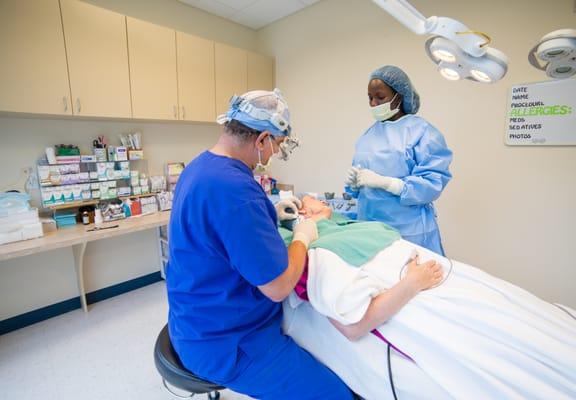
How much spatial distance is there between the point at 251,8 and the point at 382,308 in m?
2.97

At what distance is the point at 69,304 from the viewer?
7.70 ft

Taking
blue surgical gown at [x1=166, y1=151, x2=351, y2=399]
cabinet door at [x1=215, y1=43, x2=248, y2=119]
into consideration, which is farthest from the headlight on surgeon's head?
cabinet door at [x1=215, y1=43, x2=248, y2=119]

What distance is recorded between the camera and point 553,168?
1703 mm

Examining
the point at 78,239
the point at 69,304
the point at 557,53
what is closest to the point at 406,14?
the point at 557,53

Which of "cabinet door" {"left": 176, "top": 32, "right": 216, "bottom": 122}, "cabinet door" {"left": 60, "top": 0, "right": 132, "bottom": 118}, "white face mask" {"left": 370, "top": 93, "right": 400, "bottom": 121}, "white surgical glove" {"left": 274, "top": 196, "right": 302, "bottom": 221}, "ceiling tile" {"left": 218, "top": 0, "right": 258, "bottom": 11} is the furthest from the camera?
"ceiling tile" {"left": 218, "top": 0, "right": 258, "bottom": 11}

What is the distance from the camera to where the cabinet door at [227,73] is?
2664mm

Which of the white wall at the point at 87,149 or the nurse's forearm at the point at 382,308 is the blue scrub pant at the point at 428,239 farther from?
the white wall at the point at 87,149

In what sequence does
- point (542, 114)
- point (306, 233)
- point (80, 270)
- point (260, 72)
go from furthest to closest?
point (260, 72)
point (80, 270)
point (542, 114)
point (306, 233)

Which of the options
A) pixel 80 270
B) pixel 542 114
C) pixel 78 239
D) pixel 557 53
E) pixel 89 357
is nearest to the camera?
pixel 557 53

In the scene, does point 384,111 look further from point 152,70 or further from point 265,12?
point 265,12

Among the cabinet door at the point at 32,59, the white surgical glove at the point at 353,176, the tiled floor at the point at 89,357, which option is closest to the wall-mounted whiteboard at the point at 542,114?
the white surgical glove at the point at 353,176

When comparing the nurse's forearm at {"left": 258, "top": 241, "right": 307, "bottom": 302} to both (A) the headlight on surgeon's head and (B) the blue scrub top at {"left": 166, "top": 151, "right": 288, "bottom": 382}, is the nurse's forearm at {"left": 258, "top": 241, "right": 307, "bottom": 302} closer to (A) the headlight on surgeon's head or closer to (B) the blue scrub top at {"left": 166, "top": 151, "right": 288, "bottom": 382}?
(B) the blue scrub top at {"left": 166, "top": 151, "right": 288, "bottom": 382}

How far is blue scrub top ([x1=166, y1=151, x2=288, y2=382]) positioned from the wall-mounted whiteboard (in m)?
1.76

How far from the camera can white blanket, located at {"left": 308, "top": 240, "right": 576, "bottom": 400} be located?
70 centimetres
